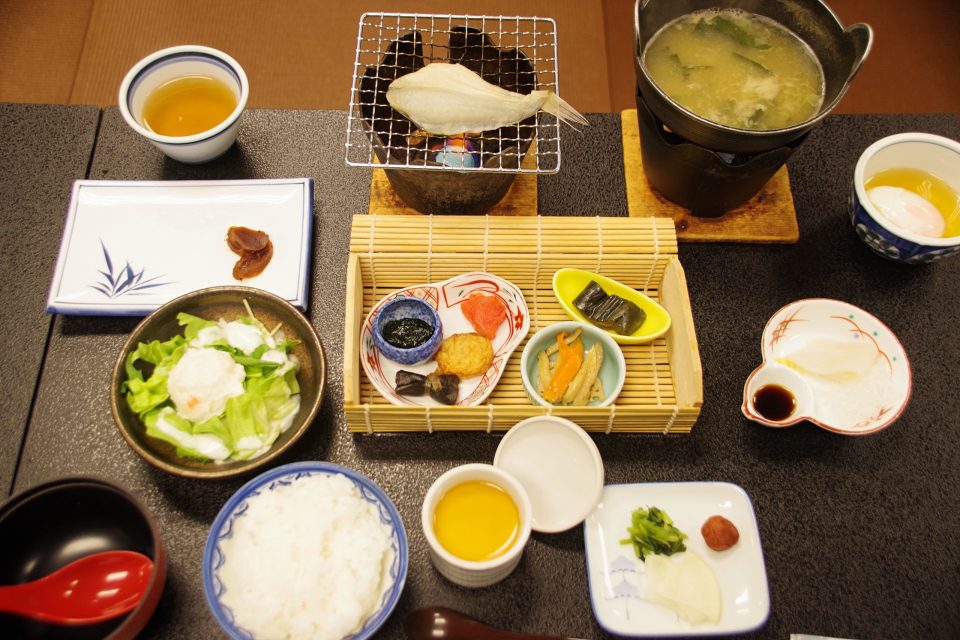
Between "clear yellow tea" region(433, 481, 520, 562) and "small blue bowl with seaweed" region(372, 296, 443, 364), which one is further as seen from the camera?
"small blue bowl with seaweed" region(372, 296, 443, 364)

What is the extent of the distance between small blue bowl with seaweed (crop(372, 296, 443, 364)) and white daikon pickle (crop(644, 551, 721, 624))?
723mm

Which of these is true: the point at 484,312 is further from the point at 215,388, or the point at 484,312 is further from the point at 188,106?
the point at 188,106

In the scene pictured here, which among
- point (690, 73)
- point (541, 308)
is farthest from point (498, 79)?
point (541, 308)

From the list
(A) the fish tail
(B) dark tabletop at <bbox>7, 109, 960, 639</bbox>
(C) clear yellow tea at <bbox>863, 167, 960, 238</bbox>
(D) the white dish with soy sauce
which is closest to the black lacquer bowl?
(B) dark tabletop at <bbox>7, 109, 960, 639</bbox>

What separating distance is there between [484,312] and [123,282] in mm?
964

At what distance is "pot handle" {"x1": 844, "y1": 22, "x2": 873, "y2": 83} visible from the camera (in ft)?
5.61

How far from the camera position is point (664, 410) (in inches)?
66.6

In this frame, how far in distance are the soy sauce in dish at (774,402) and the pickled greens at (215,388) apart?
3.81ft

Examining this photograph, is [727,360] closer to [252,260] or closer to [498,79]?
[498,79]

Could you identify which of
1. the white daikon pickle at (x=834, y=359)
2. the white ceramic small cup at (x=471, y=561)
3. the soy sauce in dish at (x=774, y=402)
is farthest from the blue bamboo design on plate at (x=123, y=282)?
the white daikon pickle at (x=834, y=359)

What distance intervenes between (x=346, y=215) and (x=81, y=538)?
3.53 feet

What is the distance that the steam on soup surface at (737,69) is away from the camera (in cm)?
189

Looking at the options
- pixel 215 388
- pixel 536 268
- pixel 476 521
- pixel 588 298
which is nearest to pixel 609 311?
pixel 588 298

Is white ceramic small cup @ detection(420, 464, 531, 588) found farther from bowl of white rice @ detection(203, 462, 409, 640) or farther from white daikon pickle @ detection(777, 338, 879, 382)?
white daikon pickle @ detection(777, 338, 879, 382)
